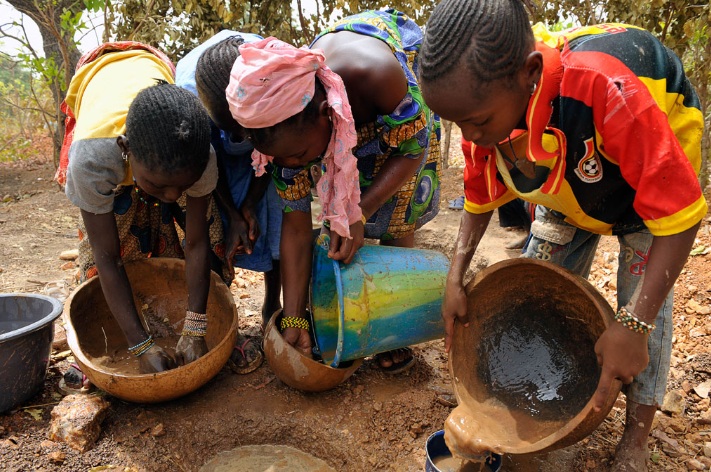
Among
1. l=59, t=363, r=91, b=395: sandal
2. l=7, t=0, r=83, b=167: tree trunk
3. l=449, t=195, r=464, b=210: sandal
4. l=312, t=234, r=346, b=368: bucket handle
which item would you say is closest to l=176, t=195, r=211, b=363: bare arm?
l=59, t=363, r=91, b=395: sandal

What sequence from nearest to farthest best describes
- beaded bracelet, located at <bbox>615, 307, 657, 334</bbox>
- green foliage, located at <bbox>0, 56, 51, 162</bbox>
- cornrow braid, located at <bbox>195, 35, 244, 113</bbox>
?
beaded bracelet, located at <bbox>615, 307, 657, 334</bbox>
cornrow braid, located at <bbox>195, 35, 244, 113</bbox>
green foliage, located at <bbox>0, 56, 51, 162</bbox>

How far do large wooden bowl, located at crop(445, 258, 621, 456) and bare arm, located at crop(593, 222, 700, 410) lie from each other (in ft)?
0.71

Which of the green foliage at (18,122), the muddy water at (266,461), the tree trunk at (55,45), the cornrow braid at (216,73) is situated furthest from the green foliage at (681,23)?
the green foliage at (18,122)

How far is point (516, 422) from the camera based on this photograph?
1.91 meters

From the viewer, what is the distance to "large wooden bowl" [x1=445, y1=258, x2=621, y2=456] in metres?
1.81

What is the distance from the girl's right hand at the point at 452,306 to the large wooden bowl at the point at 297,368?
1.49ft

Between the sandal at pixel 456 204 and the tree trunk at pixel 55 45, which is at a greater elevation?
the tree trunk at pixel 55 45

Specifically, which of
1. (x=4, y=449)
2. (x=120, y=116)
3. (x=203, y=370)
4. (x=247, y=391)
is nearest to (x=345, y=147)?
→ (x=120, y=116)

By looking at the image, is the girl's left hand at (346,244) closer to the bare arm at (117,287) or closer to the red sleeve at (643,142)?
the bare arm at (117,287)

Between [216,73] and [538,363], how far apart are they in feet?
5.12

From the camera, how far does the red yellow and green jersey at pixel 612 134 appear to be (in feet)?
4.31

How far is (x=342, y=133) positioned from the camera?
1.80m

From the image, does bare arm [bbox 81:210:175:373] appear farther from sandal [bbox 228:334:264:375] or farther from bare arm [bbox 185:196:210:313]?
sandal [bbox 228:334:264:375]

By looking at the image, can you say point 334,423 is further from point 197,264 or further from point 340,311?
point 197,264
